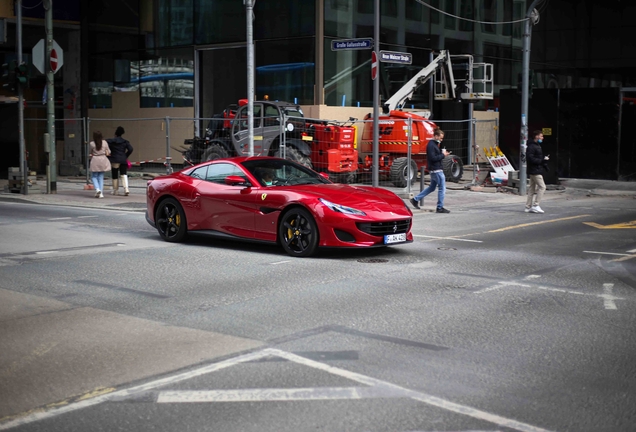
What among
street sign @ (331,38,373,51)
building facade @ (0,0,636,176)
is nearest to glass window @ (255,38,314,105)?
building facade @ (0,0,636,176)

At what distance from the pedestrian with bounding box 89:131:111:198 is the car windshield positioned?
10.0 meters

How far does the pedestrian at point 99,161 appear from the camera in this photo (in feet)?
70.7

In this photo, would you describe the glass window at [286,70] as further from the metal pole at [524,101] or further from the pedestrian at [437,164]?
the pedestrian at [437,164]

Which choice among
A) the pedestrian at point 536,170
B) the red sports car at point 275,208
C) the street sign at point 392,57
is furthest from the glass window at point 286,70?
the red sports car at point 275,208

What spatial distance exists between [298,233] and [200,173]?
7.85 ft

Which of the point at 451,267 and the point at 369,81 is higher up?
the point at 369,81

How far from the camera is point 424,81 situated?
30.0 m

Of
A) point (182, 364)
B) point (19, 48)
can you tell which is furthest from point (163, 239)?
point (19, 48)

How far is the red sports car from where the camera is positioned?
1120 cm

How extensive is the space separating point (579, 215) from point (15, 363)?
1445 centimetres

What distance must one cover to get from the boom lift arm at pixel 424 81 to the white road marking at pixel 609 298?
19382mm

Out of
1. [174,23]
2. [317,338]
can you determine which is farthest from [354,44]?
[174,23]

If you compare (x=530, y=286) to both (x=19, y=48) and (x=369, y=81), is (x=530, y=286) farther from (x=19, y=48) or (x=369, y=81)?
(x=369, y=81)

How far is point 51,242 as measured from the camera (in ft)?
43.4
